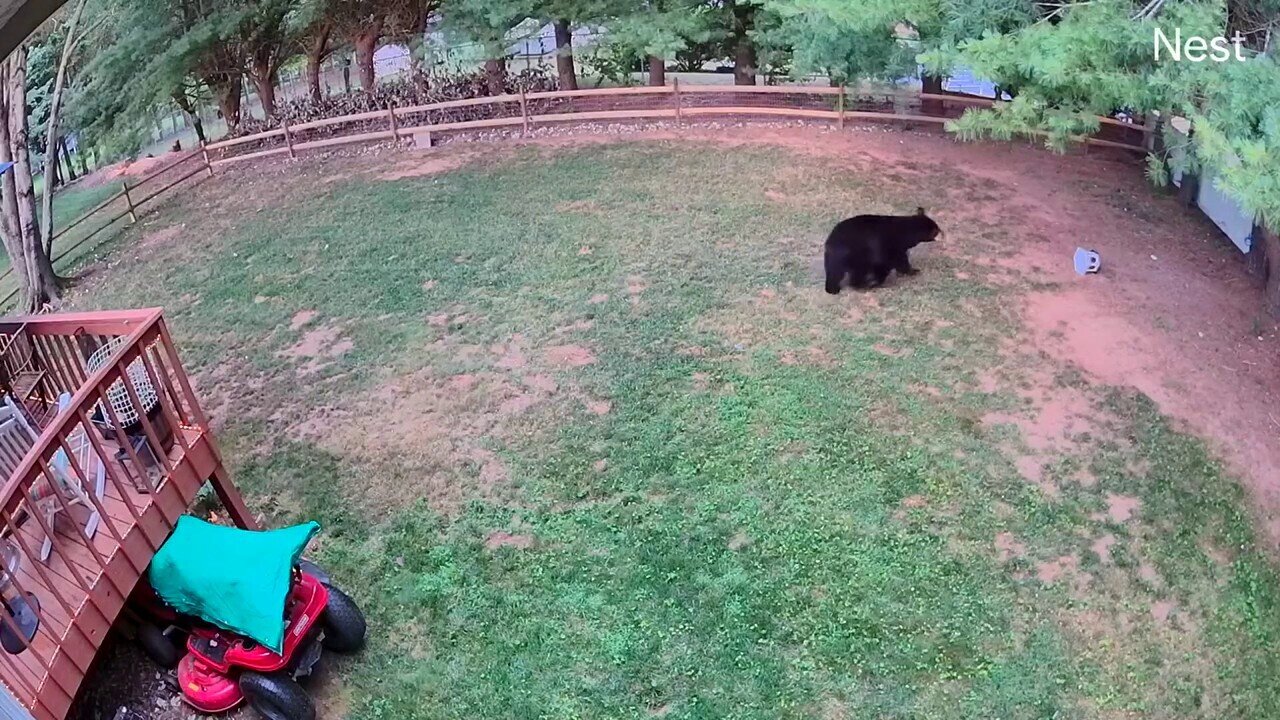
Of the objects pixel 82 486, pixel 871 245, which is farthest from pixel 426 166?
pixel 82 486

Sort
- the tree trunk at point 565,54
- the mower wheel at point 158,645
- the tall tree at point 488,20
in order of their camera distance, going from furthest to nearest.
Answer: the tree trunk at point 565,54, the tall tree at point 488,20, the mower wheel at point 158,645

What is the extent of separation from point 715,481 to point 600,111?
26.7 feet

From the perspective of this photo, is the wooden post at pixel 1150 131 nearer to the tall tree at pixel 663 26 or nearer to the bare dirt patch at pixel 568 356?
the tall tree at pixel 663 26

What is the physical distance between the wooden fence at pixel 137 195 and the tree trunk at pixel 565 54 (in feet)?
17.1

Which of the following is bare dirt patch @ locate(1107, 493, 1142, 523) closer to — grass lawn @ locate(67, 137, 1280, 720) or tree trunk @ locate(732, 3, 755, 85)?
grass lawn @ locate(67, 137, 1280, 720)

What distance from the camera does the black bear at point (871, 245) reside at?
25.9 feet

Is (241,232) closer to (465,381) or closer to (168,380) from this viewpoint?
(465,381)

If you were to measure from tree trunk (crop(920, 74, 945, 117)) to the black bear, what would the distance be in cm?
403

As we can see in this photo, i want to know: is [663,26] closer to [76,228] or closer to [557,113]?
[557,113]

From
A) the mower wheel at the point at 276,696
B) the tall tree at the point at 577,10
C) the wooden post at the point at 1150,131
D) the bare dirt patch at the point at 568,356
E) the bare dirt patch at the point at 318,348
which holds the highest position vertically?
the tall tree at the point at 577,10

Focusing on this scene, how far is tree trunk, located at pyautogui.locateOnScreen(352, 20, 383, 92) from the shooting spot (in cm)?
1445

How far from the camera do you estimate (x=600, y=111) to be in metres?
13.0

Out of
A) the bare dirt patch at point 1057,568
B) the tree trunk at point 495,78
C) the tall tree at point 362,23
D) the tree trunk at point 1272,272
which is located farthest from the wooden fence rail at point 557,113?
the bare dirt patch at point 1057,568

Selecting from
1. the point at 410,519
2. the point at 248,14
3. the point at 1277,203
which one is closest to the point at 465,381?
the point at 410,519
